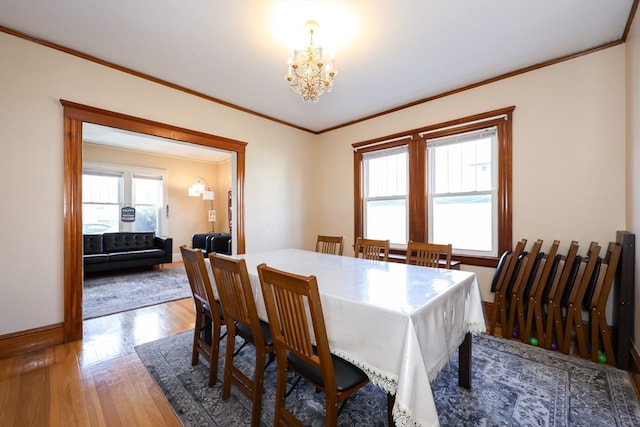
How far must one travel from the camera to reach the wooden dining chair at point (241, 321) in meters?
1.44

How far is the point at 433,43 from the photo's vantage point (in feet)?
7.76

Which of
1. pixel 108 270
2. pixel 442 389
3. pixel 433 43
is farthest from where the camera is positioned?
pixel 108 270

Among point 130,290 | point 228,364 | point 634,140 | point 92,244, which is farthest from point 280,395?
point 92,244

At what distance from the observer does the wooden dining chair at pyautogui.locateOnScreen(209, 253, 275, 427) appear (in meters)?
1.44

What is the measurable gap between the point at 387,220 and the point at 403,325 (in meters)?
3.01

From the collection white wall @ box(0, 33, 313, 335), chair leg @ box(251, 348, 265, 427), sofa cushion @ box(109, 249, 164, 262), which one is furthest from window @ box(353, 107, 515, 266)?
sofa cushion @ box(109, 249, 164, 262)

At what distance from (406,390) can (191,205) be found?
7297 millimetres

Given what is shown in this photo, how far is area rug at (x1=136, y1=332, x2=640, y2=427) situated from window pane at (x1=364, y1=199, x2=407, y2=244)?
75.0 inches

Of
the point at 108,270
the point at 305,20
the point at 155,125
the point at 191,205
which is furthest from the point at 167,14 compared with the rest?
the point at 191,205

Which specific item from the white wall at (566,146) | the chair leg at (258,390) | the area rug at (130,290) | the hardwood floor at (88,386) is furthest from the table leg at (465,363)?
the area rug at (130,290)

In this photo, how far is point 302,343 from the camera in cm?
120

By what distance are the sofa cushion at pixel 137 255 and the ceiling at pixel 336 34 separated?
3.64 metres

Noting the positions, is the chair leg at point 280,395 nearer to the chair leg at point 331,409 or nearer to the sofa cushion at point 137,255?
the chair leg at point 331,409

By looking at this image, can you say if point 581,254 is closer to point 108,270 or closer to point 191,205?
point 108,270
